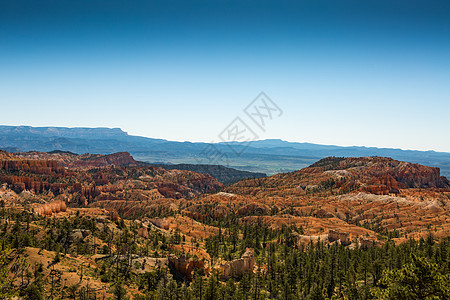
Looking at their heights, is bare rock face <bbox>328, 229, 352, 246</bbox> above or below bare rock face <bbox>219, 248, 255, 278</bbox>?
above

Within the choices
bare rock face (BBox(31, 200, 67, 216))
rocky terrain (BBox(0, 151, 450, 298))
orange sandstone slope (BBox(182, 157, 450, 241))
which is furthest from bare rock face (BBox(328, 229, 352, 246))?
bare rock face (BBox(31, 200, 67, 216))

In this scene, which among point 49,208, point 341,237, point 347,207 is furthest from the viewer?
point 347,207

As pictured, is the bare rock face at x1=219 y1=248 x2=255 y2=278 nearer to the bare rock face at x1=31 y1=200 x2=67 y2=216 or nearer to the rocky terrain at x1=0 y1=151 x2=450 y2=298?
the rocky terrain at x1=0 y1=151 x2=450 y2=298

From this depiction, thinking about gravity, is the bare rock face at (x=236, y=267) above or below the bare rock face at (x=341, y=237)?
below

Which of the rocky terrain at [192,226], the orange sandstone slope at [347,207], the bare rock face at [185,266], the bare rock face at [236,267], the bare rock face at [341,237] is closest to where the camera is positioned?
the rocky terrain at [192,226]

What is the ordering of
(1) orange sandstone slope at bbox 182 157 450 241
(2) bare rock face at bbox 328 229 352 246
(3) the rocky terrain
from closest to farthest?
(3) the rocky terrain
(2) bare rock face at bbox 328 229 352 246
(1) orange sandstone slope at bbox 182 157 450 241

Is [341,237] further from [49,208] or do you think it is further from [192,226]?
[49,208]

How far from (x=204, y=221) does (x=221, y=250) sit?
39.9m


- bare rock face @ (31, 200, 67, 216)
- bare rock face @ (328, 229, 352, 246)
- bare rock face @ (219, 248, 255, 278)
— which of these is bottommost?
bare rock face @ (219, 248, 255, 278)

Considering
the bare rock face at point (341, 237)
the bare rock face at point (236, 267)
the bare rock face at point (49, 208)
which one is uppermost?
the bare rock face at point (49, 208)

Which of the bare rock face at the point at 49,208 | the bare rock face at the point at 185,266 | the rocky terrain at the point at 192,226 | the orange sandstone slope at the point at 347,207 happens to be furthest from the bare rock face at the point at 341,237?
the bare rock face at the point at 49,208

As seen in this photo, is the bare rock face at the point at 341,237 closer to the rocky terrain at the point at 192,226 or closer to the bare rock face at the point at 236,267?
the rocky terrain at the point at 192,226

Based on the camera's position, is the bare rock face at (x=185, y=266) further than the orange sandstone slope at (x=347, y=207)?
No

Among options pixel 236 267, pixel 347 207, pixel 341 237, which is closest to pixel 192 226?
pixel 236 267
